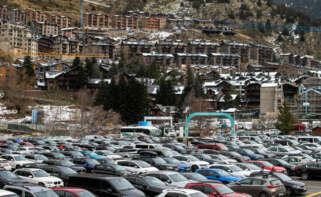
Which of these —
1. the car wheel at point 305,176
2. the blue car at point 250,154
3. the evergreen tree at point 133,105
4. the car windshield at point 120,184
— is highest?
the evergreen tree at point 133,105

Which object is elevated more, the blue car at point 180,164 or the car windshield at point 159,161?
the car windshield at point 159,161

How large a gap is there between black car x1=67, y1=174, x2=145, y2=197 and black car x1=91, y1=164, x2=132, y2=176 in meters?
5.58

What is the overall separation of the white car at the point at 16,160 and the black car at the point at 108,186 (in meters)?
12.1

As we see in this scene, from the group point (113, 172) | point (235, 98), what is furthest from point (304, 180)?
point (235, 98)

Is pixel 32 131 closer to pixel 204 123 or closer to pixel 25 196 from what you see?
pixel 204 123

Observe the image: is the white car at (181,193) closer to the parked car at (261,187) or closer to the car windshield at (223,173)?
the parked car at (261,187)

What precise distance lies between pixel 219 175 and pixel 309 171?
8.03 m

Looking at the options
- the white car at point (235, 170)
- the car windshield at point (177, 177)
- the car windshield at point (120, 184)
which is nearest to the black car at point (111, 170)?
the car windshield at point (177, 177)

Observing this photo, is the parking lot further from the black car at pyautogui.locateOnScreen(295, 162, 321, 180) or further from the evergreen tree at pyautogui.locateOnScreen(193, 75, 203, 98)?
the evergreen tree at pyautogui.locateOnScreen(193, 75, 203, 98)

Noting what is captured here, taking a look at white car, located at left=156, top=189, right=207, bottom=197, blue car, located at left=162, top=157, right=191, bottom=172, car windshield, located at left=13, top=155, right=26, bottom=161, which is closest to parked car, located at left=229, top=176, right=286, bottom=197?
white car, located at left=156, top=189, right=207, bottom=197

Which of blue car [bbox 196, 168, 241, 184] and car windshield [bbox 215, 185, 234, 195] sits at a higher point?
car windshield [bbox 215, 185, 234, 195]

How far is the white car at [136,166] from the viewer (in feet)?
90.8

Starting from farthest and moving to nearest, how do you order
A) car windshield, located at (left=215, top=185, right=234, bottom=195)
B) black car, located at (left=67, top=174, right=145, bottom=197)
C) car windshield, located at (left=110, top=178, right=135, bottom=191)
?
car windshield, located at (left=215, top=185, right=234, bottom=195)
car windshield, located at (left=110, top=178, right=135, bottom=191)
black car, located at (left=67, top=174, right=145, bottom=197)

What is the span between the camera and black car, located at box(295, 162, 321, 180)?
3078 cm
